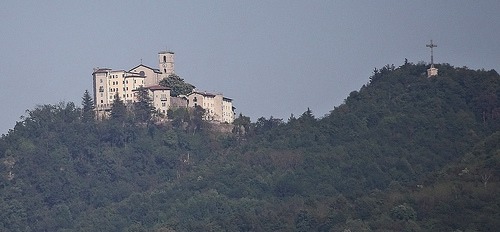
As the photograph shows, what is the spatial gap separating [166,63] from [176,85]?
125 inches

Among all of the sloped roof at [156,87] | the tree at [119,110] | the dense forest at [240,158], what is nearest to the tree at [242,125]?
the dense forest at [240,158]

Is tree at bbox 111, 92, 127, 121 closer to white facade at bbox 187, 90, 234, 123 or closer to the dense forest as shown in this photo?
the dense forest

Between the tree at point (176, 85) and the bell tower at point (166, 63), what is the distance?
1633 millimetres

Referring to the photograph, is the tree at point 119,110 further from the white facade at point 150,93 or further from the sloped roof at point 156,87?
the sloped roof at point 156,87

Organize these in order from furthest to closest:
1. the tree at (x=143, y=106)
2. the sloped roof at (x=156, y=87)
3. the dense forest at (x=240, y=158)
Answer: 1. the sloped roof at (x=156, y=87)
2. the tree at (x=143, y=106)
3. the dense forest at (x=240, y=158)

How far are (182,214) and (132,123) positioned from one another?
12956 mm

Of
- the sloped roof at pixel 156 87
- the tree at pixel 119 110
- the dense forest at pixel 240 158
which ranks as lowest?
the dense forest at pixel 240 158

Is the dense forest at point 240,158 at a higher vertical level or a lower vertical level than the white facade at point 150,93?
lower

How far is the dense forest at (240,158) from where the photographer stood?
120 metres

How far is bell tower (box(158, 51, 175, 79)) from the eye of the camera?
134625 mm

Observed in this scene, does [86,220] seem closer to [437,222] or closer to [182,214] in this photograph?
[182,214]

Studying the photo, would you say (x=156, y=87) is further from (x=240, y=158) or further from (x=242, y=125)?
(x=240, y=158)

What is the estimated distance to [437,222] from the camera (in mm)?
99750

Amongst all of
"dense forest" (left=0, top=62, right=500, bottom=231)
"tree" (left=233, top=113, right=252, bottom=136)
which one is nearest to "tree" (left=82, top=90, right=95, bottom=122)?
"dense forest" (left=0, top=62, right=500, bottom=231)
